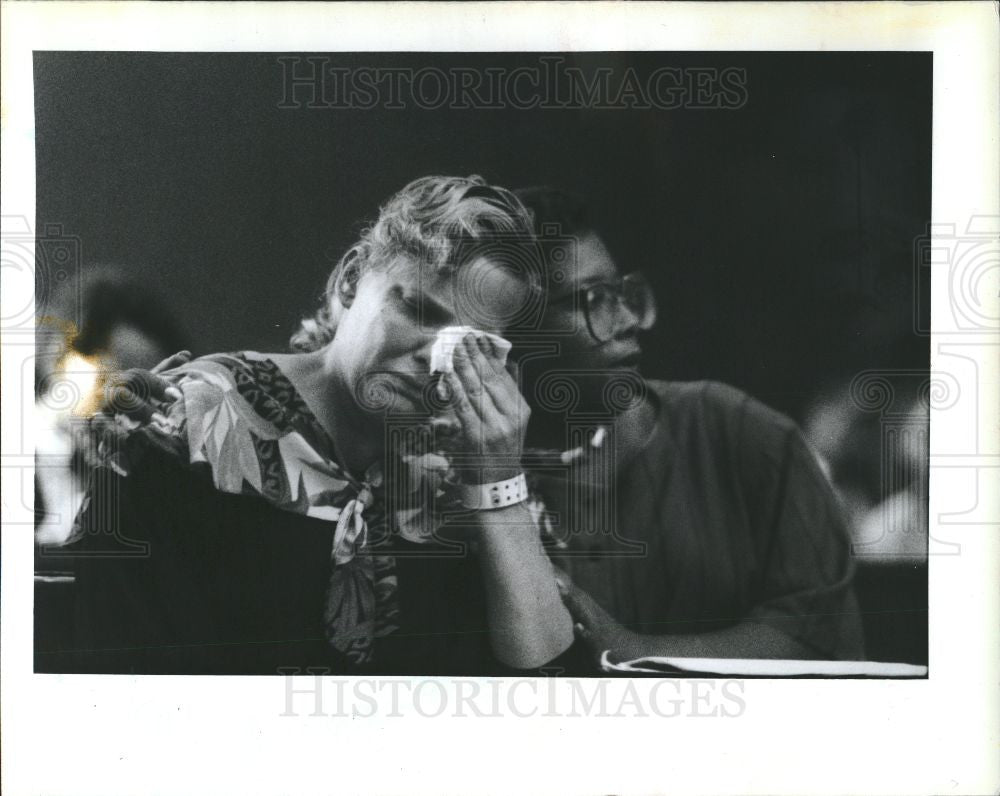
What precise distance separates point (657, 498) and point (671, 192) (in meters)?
0.92

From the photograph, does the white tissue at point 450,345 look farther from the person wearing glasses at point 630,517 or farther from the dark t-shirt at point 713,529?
the dark t-shirt at point 713,529

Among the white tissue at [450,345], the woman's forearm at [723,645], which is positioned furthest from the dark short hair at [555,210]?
the woman's forearm at [723,645]

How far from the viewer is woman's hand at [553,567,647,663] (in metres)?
2.28

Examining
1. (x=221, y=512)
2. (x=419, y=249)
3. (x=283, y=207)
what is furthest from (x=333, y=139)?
(x=221, y=512)

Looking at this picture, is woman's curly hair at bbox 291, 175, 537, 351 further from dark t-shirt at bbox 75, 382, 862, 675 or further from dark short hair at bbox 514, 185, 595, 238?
dark t-shirt at bbox 75, 382, 862, 675

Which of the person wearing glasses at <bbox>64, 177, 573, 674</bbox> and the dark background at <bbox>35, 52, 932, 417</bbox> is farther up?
the dark background at <bbox>35, 52, 932, 417</bbox>

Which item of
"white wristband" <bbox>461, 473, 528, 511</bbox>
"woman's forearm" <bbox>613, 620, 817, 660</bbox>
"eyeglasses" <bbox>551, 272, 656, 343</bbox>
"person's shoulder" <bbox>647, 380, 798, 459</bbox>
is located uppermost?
"eyeglasses" <bbox>551, 272, 656, 343</bbox>

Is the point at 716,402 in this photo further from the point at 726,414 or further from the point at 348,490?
the point at 348,490

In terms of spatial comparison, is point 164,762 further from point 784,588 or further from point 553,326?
point 784,588

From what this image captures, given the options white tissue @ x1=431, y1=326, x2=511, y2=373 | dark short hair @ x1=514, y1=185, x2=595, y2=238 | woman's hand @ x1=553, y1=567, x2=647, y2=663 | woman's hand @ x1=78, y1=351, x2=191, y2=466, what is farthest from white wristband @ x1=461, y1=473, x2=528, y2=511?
woman's hand @ x1=78, y1=351, x2=191, y2=466

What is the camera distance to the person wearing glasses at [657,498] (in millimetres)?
2275

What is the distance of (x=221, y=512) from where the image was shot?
230 centimetres

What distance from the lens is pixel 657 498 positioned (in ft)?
7.50

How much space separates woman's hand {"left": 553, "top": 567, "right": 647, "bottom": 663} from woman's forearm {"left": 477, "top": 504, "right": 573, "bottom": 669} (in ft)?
0.08
